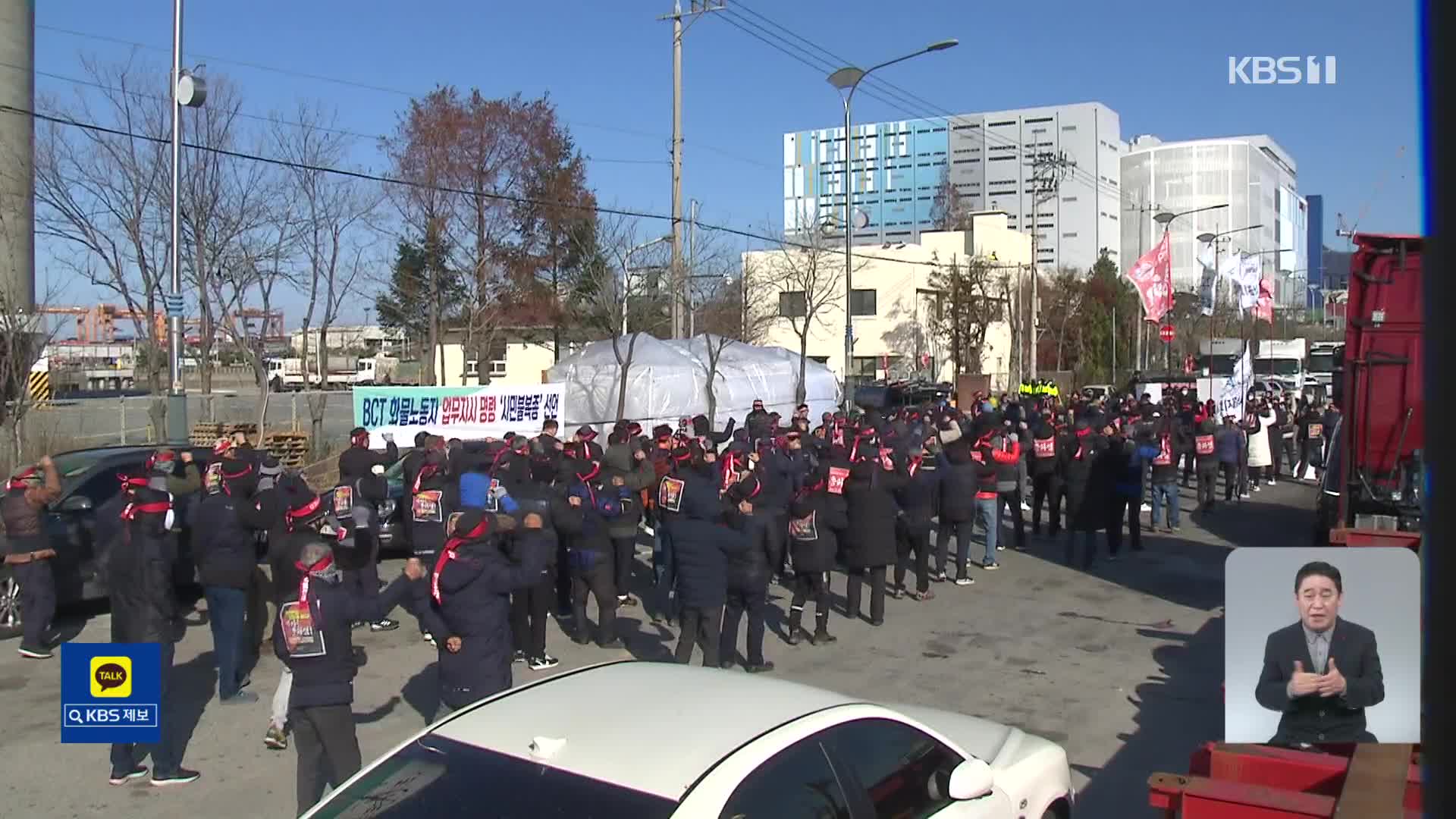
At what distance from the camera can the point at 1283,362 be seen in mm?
45906

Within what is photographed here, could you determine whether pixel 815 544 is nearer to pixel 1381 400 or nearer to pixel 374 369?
pixel 1381 400

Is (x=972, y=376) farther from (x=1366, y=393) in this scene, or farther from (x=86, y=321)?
(x=86, y=321)

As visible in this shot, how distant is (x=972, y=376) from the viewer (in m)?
35.7

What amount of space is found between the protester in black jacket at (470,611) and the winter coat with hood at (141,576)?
2.16 metres

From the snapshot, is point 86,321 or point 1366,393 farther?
point 86,321

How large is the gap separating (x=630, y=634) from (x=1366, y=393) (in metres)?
7.66

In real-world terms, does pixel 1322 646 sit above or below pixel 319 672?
above

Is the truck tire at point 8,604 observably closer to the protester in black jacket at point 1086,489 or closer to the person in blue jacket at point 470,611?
the person in blue jacket at point 470,611

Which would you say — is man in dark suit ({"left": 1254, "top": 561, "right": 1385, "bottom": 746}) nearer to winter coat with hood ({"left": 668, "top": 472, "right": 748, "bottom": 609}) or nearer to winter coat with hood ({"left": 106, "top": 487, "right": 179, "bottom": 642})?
winter coat with hood ({"left": 668, "top": 472, "right": 748, "bottom": 609})

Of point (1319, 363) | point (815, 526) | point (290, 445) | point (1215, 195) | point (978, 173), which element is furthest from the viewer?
point (978, 173)

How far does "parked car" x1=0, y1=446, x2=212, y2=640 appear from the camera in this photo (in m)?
10.5

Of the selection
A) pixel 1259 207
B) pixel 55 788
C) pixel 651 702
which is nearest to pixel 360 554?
A: pixel 55 788

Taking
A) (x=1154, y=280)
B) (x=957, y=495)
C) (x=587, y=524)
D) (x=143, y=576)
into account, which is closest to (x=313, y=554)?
(x=143, y=576)

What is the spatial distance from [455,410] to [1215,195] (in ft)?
309
